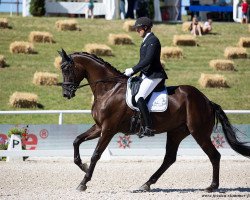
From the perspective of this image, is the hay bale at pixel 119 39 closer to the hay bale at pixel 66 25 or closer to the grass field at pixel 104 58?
the grass field at pixel 104 58

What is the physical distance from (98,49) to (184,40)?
227 inches

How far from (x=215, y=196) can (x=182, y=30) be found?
28952 mm

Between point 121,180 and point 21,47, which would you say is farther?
Answer: point 21,47

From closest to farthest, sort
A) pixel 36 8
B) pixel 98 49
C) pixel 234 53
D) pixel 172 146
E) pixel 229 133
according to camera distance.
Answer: pixel 172 146 → pixel 229 133 → pixel 98 49 → pixel 234 53 → pixel 36 8

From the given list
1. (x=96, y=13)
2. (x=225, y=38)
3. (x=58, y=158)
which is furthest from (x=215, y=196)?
(x=96, y=13)

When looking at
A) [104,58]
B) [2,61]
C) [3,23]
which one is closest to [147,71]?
[2,61]

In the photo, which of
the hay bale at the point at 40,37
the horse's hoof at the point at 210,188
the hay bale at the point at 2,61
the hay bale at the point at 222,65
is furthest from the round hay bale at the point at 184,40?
the horse's hoof at the point at 210,188

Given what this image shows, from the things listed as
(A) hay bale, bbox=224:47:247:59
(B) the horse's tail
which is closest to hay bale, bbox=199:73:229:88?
(A) hay bale, bbox=224:47:247:59

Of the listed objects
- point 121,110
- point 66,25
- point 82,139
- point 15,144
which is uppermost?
point 121,110

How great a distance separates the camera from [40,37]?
116 feet

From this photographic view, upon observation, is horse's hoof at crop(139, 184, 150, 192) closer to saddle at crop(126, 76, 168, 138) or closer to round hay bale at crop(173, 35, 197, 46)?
saddle at crop(126, 76, 168, 138)

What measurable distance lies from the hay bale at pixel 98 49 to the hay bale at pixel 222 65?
443cm

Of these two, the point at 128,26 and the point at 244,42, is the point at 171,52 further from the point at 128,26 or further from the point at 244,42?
the point at 128,26

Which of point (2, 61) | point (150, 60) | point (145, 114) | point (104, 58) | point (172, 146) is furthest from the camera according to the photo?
point (104, 58)
